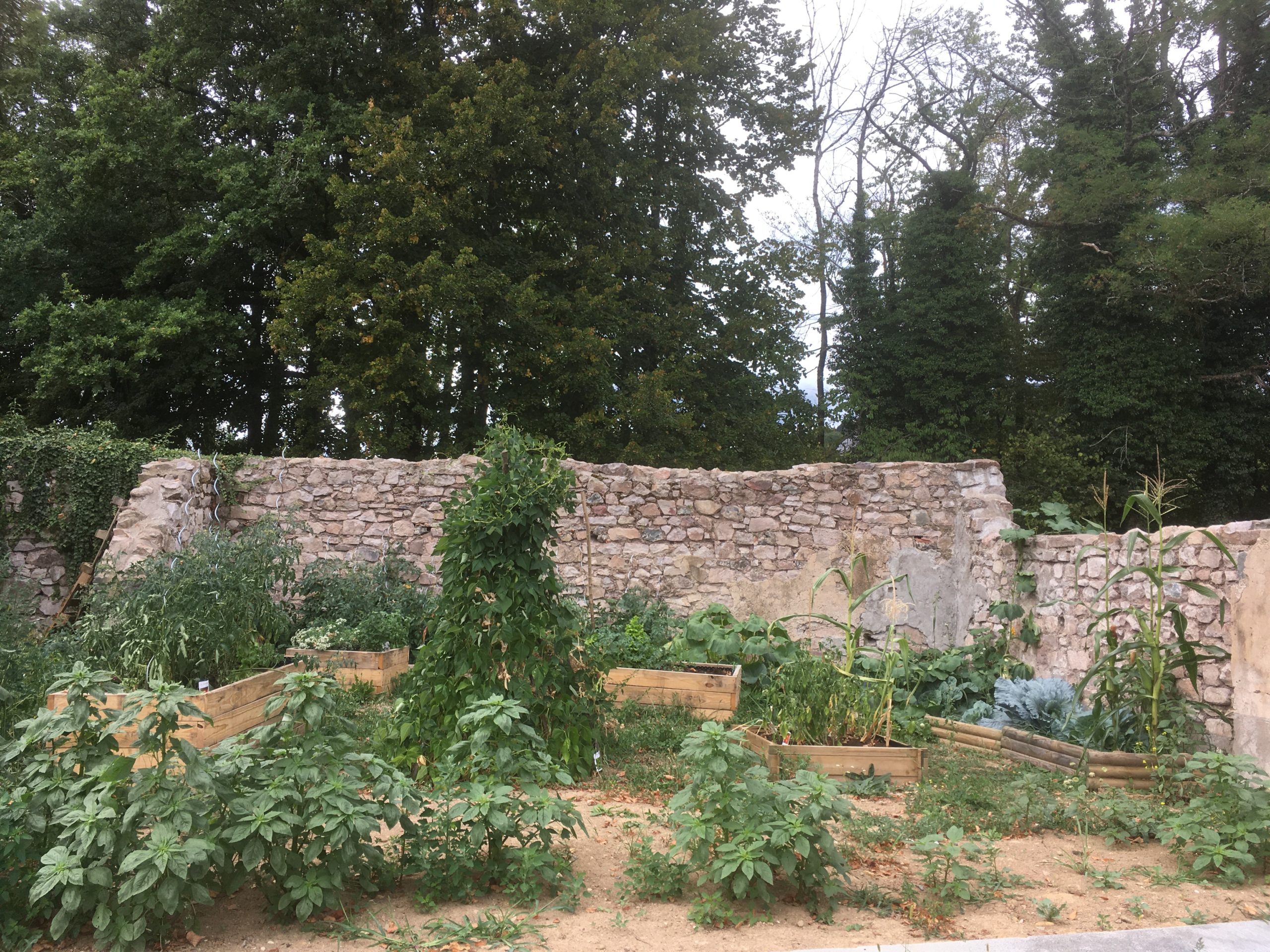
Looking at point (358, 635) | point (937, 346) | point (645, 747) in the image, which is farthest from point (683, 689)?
point (937, 346)

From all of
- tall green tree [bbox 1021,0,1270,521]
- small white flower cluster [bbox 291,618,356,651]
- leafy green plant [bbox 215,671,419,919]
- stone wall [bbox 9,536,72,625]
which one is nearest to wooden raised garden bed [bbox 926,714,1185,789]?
leafy green plant [bbox 215,671,419,919]

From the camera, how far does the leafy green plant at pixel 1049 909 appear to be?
120 inches

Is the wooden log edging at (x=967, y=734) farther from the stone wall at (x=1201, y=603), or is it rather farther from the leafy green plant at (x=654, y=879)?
the leafy green plant at (x=654, y=879)

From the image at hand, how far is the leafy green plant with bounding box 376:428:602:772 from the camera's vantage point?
4.53 metres

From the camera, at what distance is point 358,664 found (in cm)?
662

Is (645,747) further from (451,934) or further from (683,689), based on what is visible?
(451,934)

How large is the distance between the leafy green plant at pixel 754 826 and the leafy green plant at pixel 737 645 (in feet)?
10.1

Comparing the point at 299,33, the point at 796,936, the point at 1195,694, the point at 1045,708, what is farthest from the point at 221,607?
the point at 299,33

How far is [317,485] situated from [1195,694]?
7762mm

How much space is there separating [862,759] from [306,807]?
3.07 metres

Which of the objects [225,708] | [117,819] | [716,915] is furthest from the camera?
[225,708]

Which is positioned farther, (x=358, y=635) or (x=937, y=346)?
(x=937, y=346)

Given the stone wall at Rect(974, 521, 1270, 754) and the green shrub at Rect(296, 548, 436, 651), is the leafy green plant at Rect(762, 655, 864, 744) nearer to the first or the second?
the stone wall at Rect(974, 521, 1270, 754)

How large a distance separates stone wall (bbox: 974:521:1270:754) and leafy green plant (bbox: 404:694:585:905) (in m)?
3.80
